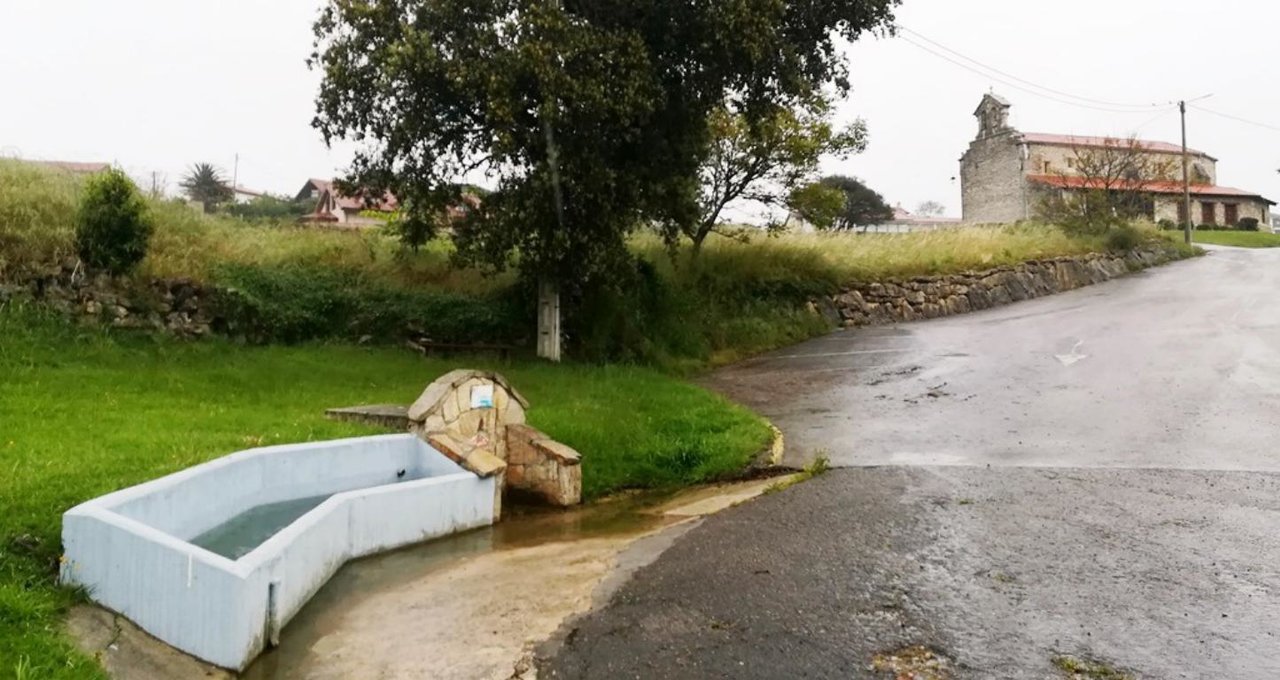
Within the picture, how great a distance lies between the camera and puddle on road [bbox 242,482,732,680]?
4996 millimetres

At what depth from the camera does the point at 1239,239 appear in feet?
133

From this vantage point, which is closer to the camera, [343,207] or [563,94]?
[563,94]

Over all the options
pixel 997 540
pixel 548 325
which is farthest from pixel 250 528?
pixel 548 325

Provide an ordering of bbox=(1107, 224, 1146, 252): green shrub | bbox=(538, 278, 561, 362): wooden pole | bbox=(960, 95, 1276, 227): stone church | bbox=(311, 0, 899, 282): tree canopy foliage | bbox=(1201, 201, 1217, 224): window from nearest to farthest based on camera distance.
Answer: bbox=(311, 0, 899, 282): tree canopy foliage < bbox=(538, 278, 561, 362): wooden pole < bbox=(1107, 224, 1146, 252): green shrub < bbox=(960, 95, 1276, 227): stone church < bbox=(1201, 201, 1217, 224): window

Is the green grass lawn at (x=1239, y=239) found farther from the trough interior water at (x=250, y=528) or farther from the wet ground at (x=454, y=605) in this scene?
the trough interior water at (x=250, y=528)

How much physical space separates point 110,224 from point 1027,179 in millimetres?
41703

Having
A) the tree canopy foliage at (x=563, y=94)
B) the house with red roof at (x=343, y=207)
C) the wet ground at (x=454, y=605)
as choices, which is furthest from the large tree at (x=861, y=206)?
the wet ground at (x=454, y=605)

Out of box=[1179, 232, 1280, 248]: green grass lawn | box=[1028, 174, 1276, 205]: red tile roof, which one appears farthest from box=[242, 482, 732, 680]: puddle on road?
box=[1179, 232, 1280, 248]: green grass lawn

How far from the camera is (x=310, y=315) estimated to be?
13172 mm

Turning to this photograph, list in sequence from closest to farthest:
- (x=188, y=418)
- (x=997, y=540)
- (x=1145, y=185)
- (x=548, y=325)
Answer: (x=997, y=540) → (x=188, y=418) → (x=548, y=325) → (x=1145, y=185)

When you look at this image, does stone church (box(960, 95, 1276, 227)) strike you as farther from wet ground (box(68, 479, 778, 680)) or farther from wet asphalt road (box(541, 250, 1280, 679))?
wet ground (box(68, 479, 778, 680))

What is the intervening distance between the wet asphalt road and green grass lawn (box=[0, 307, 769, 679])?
5.07 ft

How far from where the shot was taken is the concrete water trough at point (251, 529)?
4555 mm

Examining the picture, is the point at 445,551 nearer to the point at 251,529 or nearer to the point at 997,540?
the point at 251,529
